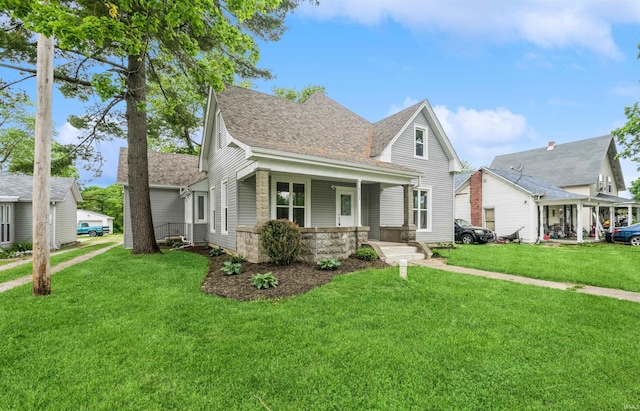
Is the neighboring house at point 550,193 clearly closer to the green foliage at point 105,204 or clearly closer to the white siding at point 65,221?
the white siding at point 65,221

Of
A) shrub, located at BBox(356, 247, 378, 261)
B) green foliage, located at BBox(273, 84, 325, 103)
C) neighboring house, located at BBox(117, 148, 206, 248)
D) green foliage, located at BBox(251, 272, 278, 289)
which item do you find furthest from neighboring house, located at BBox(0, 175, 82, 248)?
green foliage, located at BBox(273, 84, 325, 103)

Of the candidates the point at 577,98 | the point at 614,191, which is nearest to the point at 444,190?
the point at 577,98

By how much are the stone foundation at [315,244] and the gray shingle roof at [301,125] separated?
2291 millimetres

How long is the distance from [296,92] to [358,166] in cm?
2204

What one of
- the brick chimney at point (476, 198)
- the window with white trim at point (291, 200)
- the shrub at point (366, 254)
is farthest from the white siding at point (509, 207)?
the window with white trim at point (291, 200)

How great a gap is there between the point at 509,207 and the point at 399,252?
12.8m

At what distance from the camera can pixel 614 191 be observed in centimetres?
2730

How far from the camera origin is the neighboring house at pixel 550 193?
58.1 ft

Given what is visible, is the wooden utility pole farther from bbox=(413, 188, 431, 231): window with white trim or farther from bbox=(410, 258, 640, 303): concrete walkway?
bbox=(413, 188, 431, 231): window with white trim

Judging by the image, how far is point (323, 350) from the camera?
10.7ft

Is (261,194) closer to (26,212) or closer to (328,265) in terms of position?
(328,265)

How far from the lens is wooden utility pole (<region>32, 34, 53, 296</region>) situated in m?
5.36

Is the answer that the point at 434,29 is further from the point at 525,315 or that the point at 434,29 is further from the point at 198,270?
the point at 198,270

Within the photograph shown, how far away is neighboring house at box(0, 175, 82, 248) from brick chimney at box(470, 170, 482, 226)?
2481 centimetres
